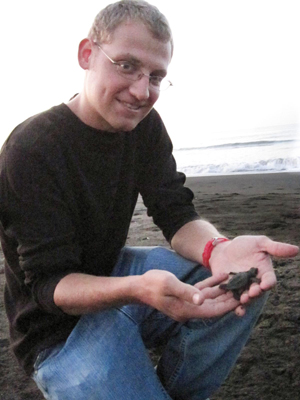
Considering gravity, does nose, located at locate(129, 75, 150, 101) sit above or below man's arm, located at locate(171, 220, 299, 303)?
above

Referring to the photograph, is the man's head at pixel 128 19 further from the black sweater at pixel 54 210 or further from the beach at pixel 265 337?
the beach at pixel 265 337

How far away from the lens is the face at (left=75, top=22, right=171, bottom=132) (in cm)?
142

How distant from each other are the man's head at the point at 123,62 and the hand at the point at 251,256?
0.52m

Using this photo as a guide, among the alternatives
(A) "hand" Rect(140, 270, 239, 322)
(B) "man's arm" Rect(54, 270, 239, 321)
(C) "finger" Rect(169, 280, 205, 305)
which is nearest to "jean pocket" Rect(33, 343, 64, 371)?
(B) "man's arm" Rect(54, 270, 239, 321)

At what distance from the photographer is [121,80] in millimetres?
1447

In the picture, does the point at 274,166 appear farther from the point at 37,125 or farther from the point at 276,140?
the point at 37,125

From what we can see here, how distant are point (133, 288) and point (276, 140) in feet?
41.2

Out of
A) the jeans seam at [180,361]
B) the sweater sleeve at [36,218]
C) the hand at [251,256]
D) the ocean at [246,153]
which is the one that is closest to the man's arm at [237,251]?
the hand at [251,256]

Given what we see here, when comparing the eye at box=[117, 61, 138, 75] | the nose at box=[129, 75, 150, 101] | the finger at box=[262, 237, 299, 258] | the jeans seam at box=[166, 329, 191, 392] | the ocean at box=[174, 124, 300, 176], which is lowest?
the ocean at box=[174, 124, 300, 176]

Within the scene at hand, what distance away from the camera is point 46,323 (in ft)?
4.71

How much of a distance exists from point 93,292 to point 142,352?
10.0 inches

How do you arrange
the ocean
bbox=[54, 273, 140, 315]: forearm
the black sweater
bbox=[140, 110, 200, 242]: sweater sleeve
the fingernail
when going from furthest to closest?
the ocean < bbox=[140, 110, 200, 242]: sweater sleeve < the black sweater < bbox=[54, 273, 140, 315]: forearm < the fingernail

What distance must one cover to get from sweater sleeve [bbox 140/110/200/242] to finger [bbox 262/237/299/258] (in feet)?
1.30

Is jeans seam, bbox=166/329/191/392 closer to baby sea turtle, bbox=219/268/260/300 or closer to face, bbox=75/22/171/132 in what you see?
baby sea turtle, bbox=219/268/260/300
